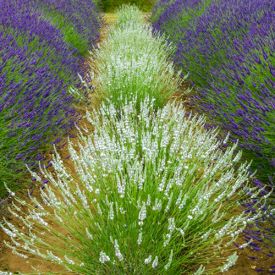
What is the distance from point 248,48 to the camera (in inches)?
148

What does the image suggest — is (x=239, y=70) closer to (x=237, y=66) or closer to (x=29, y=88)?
(x=237, y=66)

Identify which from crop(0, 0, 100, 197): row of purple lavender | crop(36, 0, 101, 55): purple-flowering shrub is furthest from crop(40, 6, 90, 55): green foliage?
crop(0, 0, 100, 197): row of purple lavender

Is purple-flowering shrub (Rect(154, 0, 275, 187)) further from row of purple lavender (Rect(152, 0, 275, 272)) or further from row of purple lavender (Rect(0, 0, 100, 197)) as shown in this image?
row of purple lavender (Rect(0, 0, 100, 197))

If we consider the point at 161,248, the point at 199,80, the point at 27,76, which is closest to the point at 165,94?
the point at 199,80

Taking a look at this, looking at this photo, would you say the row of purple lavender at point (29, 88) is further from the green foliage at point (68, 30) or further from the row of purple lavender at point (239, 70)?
the row of purple lavender at point (239, 70)

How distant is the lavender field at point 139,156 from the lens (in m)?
1.88

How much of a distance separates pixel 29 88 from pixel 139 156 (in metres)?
1.16

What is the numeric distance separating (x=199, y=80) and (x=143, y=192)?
117 inches

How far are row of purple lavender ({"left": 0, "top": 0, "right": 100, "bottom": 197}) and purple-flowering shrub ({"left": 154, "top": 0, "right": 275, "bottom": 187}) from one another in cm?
143

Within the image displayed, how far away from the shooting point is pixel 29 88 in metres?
3.15

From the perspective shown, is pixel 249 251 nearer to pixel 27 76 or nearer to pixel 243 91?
pixel 243 91

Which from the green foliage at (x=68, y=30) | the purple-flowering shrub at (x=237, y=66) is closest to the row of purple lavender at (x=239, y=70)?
the purple-flowering shrub at (x=237, y=66)

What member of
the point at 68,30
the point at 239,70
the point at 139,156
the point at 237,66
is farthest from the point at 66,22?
the point at 139,156

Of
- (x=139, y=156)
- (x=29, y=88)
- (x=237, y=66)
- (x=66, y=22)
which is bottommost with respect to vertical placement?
(x=66, y=22)
